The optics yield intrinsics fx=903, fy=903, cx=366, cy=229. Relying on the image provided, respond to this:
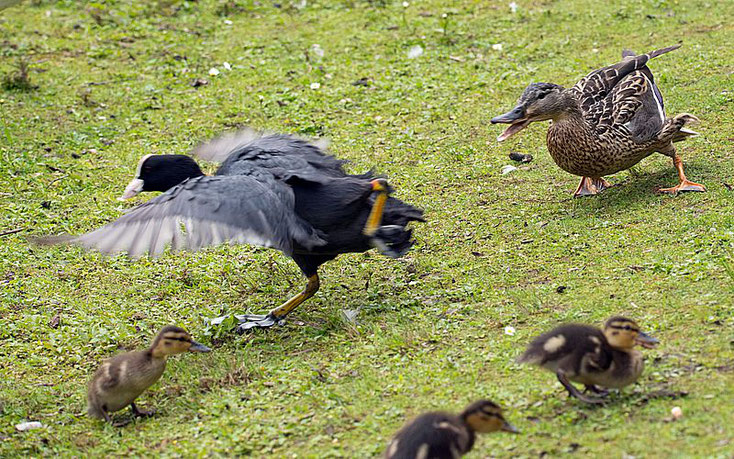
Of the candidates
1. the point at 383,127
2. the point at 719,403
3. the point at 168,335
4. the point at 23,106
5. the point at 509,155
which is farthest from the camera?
the point at 23,106

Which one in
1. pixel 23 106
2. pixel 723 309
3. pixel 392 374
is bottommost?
pixel 23 106

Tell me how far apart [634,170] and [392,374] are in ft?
13.2

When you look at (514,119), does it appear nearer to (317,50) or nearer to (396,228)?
(396,228)

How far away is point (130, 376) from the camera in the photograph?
5.71m

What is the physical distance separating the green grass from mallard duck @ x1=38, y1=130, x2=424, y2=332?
1.92ft

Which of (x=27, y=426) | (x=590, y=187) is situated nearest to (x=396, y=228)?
(x=590, y=187)

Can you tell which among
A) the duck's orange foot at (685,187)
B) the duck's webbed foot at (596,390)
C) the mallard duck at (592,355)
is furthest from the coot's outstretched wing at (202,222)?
the duck's orange foot at (685,187)

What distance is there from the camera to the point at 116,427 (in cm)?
576

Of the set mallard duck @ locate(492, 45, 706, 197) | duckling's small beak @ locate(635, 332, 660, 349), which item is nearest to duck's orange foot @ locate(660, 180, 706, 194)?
mallard duck @ locate(492, 45, 706, 197)

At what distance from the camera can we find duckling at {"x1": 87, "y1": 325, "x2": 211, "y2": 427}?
18.7 ft

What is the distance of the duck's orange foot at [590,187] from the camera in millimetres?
8297

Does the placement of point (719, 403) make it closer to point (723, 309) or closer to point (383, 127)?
point (723, 309)


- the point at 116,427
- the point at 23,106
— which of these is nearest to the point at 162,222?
the point at 116,427

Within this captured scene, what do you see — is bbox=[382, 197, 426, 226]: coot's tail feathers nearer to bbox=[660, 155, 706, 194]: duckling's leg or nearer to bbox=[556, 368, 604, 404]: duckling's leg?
bbox=[556, 368, 604, 404]: duckling's leg
